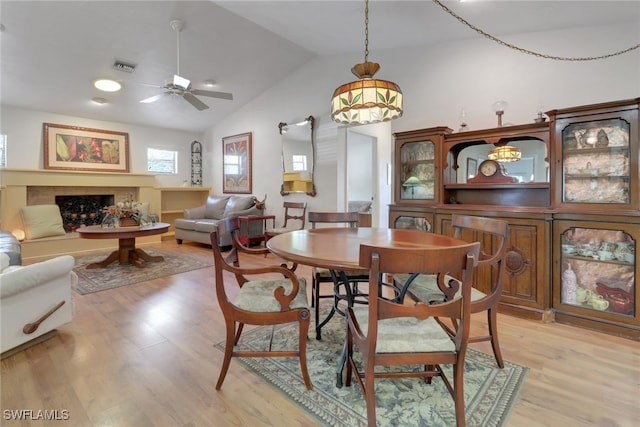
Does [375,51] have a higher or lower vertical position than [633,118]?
higher

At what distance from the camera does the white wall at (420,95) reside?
254 centimetres

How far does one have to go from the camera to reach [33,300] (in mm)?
1997

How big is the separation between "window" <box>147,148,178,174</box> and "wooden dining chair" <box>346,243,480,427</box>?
6.33m

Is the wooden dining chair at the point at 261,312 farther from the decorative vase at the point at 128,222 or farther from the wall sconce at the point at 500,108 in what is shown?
the decorative vase at the point at 128,222

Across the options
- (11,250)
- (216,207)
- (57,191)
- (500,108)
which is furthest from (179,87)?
(57,191)

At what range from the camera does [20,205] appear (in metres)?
4.69

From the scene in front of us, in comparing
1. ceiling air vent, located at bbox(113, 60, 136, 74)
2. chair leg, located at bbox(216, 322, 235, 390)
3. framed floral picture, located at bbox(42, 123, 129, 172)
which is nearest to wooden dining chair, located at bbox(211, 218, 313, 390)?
chair leg, located at bbox(216, 322, 235, 390)

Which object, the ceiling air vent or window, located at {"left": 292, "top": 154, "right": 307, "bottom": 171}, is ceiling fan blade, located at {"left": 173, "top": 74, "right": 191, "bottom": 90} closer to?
the ceiling air vent

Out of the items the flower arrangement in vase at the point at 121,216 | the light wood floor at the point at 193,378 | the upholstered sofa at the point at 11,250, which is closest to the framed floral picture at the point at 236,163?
the flower arrangement in vase at the point at 121,216

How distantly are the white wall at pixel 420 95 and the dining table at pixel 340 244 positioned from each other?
1811 millimetres

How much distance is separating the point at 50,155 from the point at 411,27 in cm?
586

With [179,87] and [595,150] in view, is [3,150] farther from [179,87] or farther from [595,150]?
[595,150]

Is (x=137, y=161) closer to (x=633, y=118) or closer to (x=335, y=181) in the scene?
(x=335, y=181)

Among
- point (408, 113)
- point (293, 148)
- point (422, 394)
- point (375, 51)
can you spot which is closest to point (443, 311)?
point (422, 394)
